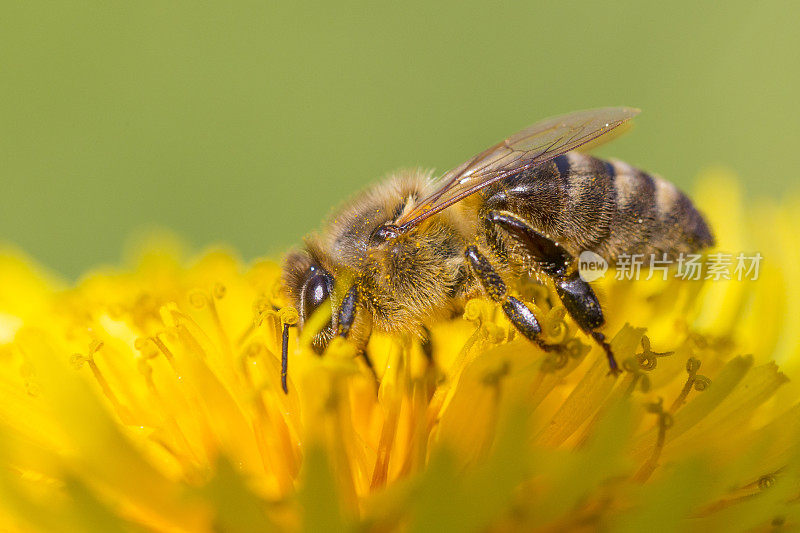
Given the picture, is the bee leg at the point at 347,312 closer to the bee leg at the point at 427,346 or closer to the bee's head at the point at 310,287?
the bee's head at the point at 310,287

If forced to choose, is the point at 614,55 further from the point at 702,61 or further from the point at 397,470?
the point at 397,470

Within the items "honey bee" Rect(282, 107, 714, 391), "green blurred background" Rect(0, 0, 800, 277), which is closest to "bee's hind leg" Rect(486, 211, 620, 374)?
"honey bee" Rect(282, 107, 714, 391)

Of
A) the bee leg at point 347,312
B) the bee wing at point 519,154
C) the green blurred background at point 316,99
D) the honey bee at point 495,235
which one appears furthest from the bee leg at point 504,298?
the green blurred background at point 316,99

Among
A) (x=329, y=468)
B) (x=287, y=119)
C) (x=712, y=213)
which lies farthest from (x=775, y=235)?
(x=287, y=119)

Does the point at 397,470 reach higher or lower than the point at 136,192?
lower

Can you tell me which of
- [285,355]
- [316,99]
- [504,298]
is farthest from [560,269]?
[316,99]

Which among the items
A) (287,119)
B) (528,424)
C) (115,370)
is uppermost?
(287,119)

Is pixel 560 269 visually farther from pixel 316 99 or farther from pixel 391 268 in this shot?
pixel 316 99

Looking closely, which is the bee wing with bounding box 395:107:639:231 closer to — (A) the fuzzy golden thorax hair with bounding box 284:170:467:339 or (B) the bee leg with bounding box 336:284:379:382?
(A) the fuzzy golden thorax hair with bounding box 284:170:467:339
